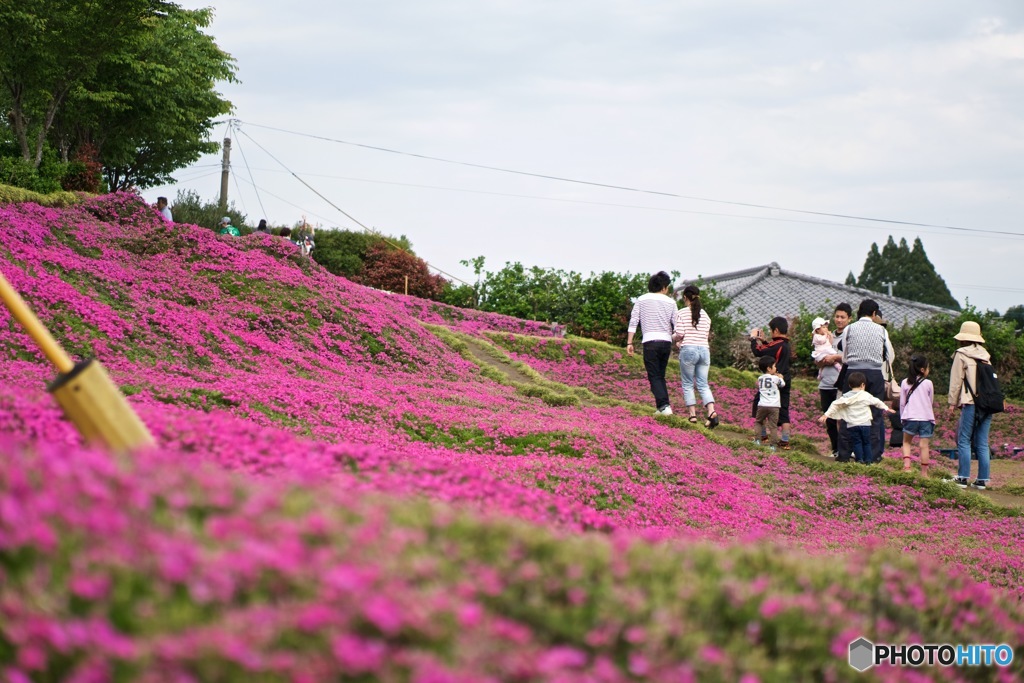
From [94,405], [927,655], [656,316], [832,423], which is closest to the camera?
[927,655]

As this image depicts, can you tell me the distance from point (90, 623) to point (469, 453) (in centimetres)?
917

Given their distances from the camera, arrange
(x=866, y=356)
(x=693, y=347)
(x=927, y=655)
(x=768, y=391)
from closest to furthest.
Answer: (x=927, y=655) < (x=866, y=356) < (x=768, y=391) < (x=693, y=347)

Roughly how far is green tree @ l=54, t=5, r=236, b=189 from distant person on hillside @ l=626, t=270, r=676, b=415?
23.5 metres

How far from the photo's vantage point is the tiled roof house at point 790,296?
53066mm

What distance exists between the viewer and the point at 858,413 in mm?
15898

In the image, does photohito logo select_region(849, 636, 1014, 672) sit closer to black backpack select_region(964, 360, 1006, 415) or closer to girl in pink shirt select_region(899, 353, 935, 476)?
black backpack select_region(964, 360, 1006, 415)

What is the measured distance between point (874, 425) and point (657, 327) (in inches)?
174

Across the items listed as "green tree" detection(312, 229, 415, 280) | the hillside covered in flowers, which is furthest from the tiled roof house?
the hillside covered in flowers

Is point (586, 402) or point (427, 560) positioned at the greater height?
point (427, 560)

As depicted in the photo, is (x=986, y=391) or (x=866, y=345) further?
(x=866, y=345)

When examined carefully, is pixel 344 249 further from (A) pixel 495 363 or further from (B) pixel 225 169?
(A) pixel 495 363

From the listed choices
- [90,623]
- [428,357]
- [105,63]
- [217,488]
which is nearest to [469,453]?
[217,488]

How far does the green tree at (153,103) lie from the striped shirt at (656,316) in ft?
77.5

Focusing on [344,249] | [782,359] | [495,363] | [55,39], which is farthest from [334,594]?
[344,249]
